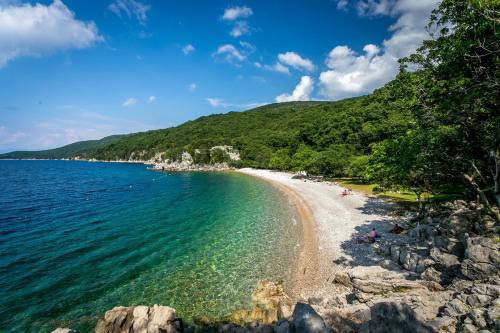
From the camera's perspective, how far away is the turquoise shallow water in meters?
17.0

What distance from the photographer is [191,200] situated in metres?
51.9

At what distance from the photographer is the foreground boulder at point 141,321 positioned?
1301cm

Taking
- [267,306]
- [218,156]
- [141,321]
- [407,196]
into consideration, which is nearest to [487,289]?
[267,306]

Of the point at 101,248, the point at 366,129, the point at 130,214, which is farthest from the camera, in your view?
the point at 366,129

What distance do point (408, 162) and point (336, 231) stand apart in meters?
12.3

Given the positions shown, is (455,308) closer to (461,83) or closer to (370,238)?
(461,83)

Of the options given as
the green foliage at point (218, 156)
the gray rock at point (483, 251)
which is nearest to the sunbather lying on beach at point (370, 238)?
the gray rock at point (483, 251)

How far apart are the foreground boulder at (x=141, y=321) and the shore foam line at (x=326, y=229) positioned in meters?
8.20

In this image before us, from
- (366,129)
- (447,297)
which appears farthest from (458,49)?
(366,129)

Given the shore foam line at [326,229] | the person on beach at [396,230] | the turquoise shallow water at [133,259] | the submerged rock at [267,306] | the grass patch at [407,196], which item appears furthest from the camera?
the grass patch at [407,196]

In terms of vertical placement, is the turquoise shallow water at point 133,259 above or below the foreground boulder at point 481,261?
below

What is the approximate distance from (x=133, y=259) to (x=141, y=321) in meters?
11.8

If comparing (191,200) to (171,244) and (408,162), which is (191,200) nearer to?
(171,244)

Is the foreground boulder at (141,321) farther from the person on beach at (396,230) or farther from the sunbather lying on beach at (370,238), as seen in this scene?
the person on beach at (396,230)
